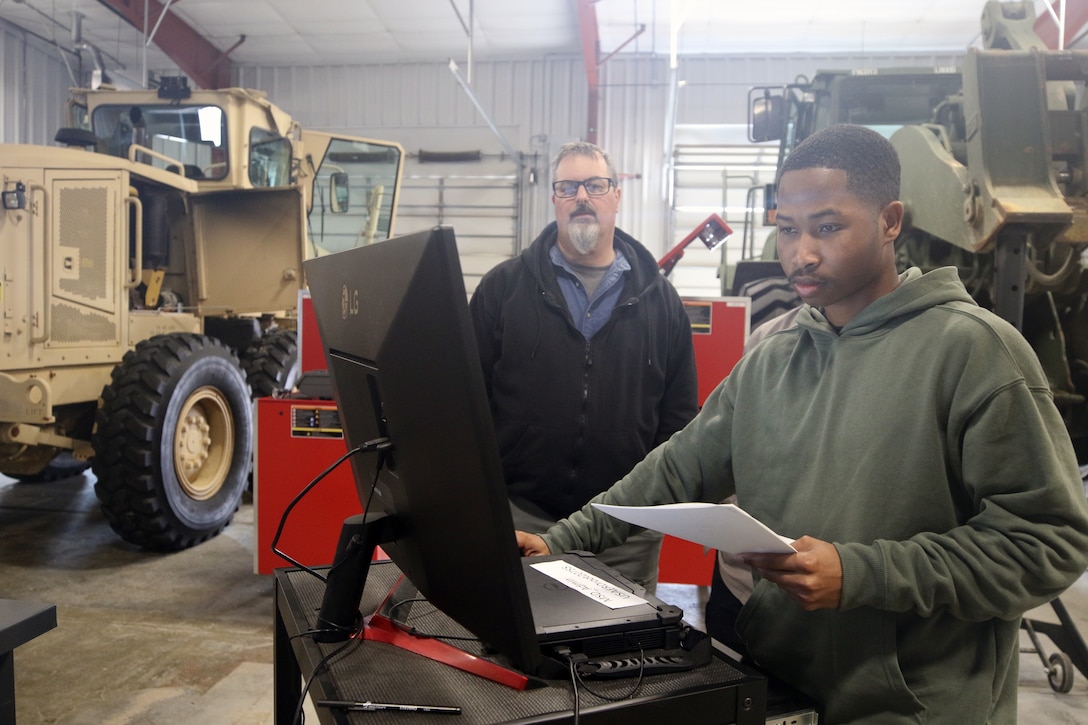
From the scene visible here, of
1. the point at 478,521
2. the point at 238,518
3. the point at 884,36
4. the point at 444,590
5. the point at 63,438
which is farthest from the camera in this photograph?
the point at 884,36

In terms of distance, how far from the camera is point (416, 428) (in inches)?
37.2

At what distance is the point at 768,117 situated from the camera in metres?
4.73

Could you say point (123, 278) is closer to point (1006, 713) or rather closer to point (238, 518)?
point (238, 518)

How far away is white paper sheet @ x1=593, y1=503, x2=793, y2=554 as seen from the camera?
914 millimetres

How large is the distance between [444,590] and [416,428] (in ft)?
0.72

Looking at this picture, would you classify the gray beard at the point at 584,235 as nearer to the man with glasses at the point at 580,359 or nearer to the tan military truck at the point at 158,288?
the man with glasses at the point at 580,359

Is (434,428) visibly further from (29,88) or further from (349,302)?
(29,88)

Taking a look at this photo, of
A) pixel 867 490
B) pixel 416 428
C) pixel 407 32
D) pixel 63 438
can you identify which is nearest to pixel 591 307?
pixel 867 490

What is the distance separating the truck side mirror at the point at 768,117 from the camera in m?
4.71

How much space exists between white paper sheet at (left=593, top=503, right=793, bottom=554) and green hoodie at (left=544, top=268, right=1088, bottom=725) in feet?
0.44

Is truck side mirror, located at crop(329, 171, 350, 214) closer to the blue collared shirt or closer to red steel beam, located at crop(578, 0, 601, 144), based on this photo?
red steel beam, located at crop(578, 0, 601, 144)

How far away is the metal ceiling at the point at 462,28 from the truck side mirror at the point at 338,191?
290 cm

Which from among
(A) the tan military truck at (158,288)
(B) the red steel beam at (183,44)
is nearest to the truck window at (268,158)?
(A) the tan military truck at (158,288)

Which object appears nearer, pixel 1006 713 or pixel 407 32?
pixel 1006 713
